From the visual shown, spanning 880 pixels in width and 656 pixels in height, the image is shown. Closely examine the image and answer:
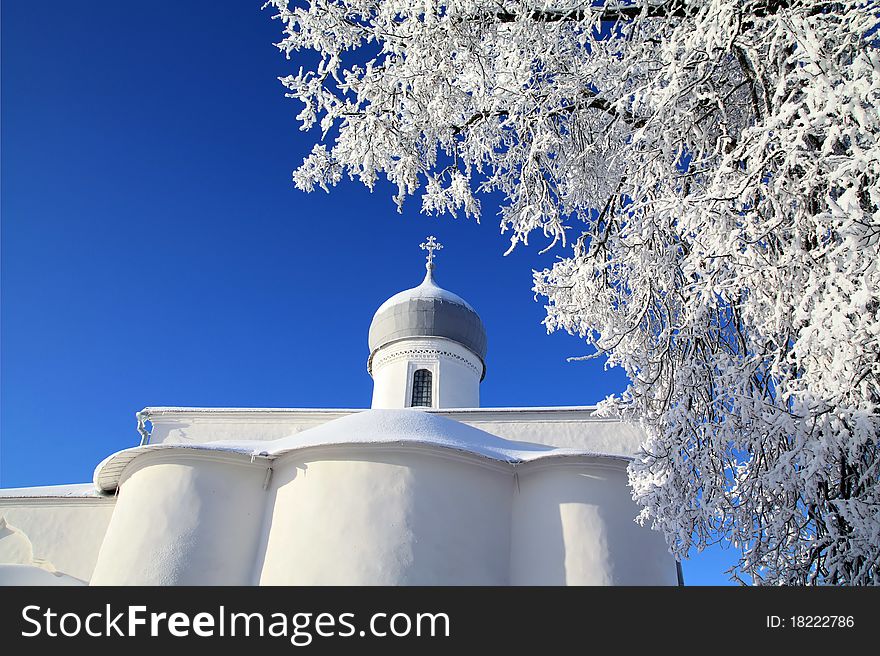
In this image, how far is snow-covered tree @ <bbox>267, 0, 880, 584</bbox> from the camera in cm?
351

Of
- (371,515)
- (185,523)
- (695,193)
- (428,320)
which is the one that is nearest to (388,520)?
(371,515)

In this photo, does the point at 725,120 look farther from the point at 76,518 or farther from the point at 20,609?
the point at 76,518

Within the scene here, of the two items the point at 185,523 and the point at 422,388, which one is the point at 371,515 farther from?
the point at 422,388

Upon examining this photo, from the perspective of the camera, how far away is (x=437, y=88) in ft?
17.5

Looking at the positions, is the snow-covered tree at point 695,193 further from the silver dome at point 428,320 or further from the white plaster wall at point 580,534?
the silver dome at point 428,320

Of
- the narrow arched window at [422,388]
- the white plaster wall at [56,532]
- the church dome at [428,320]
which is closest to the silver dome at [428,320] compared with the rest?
the church dome at [428,320]

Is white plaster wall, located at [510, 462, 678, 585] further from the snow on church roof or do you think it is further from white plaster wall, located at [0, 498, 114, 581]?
white plaster wall, located at [0, 498, 114, 581]

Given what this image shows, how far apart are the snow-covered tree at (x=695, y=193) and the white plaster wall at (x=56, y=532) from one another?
8695mm

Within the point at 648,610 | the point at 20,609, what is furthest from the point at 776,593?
the point at 20,609

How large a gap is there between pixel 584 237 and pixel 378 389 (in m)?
11.0

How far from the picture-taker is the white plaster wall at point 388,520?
8719 millimetres

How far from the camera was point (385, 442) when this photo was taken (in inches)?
366

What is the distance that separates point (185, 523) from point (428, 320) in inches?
309

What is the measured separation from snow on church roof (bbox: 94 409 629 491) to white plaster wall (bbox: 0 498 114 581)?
785 millimetres
